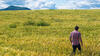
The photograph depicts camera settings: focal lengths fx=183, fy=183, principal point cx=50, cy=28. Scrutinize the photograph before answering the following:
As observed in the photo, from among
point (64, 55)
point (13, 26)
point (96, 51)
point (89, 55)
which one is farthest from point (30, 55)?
point (13, 26)

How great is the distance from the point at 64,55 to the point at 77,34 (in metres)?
1.55

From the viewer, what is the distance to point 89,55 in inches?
411

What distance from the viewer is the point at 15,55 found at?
30.9ft

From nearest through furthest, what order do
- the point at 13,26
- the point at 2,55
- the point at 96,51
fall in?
the point at 2,55
the point at 96,51
the point at 13,26

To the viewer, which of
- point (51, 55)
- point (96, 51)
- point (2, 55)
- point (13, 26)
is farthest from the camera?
point (13, 26)

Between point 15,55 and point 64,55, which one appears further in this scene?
point 64,55

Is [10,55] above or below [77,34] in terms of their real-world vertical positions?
below

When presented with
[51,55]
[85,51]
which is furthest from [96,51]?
[51,55]

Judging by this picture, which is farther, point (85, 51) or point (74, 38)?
point (85, 51)

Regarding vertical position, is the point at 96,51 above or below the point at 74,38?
below

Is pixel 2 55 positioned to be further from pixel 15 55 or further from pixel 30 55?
pixel 30 55

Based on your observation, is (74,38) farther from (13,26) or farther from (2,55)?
(13,26)

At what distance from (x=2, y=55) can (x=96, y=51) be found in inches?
223

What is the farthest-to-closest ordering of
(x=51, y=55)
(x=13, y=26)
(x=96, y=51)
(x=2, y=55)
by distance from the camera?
(x=13, y=26) < (x=96, y=51) < (x=51, y=55) < (x=2, y=55)
